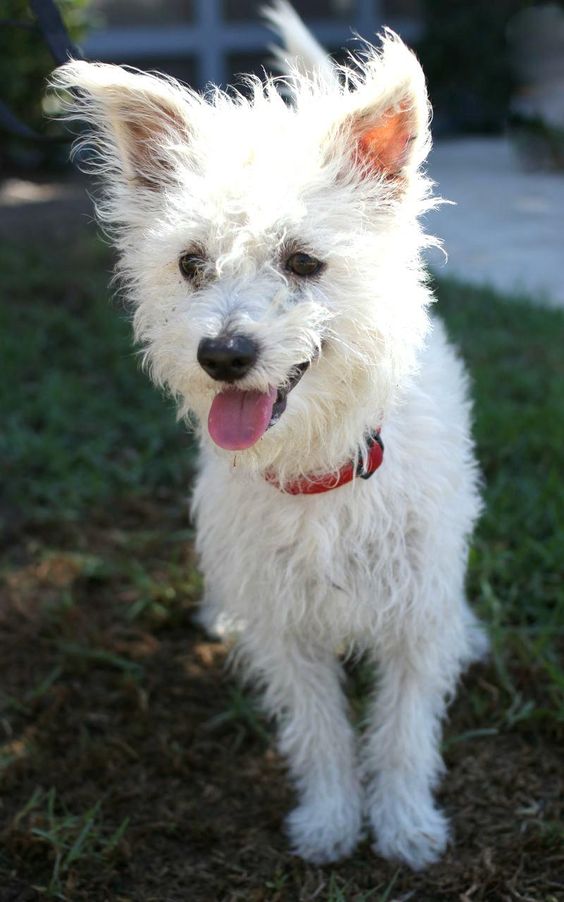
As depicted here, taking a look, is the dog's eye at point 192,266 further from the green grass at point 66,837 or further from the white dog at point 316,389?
the green grass at point 66,837

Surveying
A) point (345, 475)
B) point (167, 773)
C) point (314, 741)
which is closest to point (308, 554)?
point (345, 475)

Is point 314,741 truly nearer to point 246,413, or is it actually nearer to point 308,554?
point 308,554

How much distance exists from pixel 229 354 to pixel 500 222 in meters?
7.69

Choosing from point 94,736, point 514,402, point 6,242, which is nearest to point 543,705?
point 94,736

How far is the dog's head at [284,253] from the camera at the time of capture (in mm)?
2100

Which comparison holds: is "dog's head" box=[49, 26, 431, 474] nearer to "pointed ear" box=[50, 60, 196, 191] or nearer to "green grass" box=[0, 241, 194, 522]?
"pointed ear" box=[50, 60, 196, 191]

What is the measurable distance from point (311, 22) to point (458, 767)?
472 inches

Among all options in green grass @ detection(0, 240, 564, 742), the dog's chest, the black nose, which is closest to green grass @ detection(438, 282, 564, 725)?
green grass @ detection(0, 240, 564, 742)

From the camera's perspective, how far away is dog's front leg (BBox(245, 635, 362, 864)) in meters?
2.71

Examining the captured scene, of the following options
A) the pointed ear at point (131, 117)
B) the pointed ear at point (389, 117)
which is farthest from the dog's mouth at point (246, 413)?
the pointed ear at point (131, 117)

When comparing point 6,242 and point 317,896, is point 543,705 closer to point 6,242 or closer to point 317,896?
point 317,896

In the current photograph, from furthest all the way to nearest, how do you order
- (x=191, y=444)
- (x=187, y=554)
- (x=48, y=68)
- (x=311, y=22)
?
(x=311, y=22)
(x=48, y=68)
(x=191, y=444)
(x=187, y=554)

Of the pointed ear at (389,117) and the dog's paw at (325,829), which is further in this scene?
the dog's paw at (325,829)

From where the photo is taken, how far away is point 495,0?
1284 centimetres
